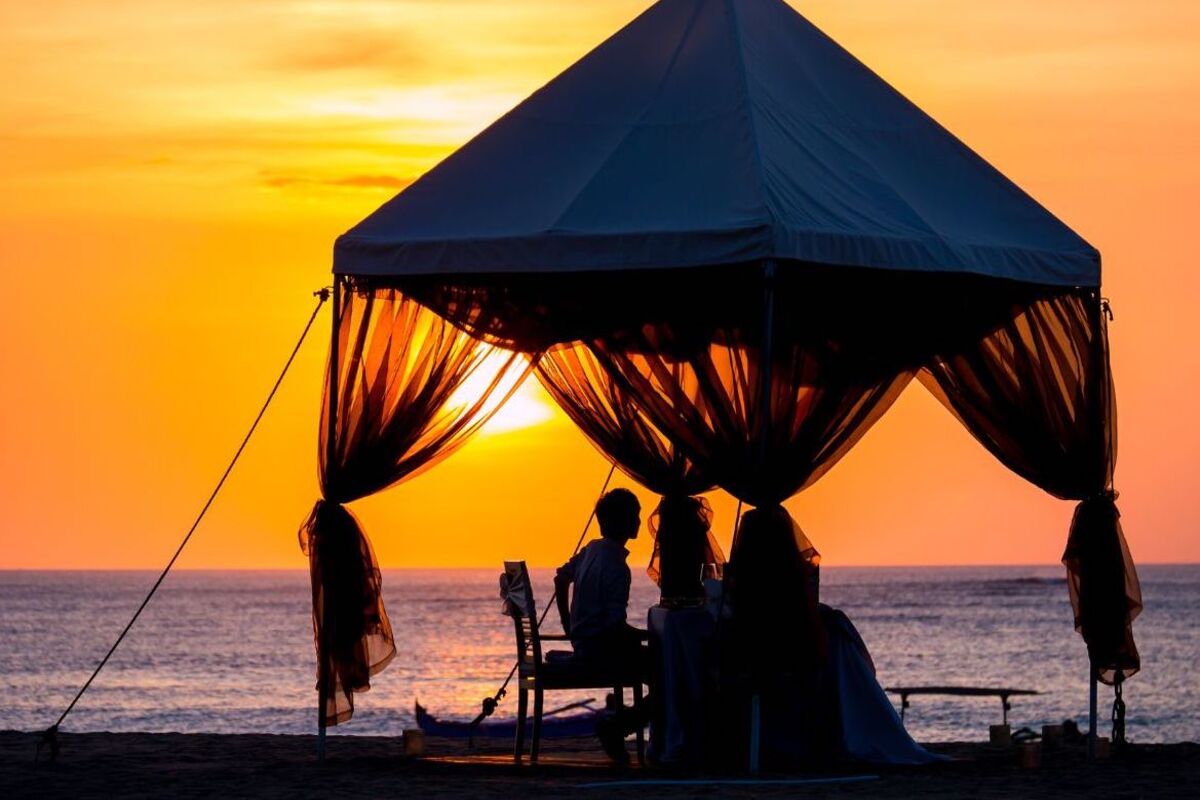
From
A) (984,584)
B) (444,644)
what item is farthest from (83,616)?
(984,584)

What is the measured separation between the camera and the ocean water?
102 feet

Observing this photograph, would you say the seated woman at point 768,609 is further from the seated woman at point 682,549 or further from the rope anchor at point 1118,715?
the rope anchor at point 1118,715

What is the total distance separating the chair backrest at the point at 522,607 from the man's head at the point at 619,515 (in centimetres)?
41

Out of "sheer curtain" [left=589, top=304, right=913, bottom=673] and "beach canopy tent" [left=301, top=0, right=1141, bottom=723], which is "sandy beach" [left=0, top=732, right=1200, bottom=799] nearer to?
"beach canopy tent" [left=301, top=0, right=1141, bottom=723]

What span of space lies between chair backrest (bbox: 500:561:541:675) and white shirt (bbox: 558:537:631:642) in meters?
0.20

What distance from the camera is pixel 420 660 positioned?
4866 centimetres

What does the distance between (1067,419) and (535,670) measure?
2.84 meters

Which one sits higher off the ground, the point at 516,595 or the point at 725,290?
the point at 725,290

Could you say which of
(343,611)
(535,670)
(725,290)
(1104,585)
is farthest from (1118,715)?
(343,611)

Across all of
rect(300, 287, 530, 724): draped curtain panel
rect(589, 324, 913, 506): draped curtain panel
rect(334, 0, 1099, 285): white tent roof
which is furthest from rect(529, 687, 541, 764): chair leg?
rect(334, 0, 1099, 285): white tent roof

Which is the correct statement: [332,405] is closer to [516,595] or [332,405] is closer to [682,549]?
[516,595]

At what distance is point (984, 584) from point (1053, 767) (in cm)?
10706

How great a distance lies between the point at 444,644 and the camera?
5641 centimetres

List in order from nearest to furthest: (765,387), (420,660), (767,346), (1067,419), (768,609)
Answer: (767,346) < (765,387) < (768,609) < (1067,419) < (420,660)
